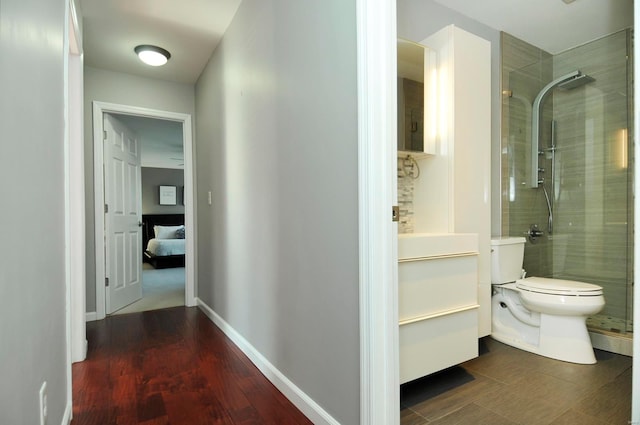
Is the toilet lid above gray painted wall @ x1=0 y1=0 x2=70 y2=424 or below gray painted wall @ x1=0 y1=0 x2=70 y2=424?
below

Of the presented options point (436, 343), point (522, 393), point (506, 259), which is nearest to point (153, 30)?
point (436, 343)

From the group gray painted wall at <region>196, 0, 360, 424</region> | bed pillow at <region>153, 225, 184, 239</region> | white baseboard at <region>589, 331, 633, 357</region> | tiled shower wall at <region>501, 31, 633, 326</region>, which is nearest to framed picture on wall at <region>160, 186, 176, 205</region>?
bed pillow at <region>153, 225, 184, 239</region>

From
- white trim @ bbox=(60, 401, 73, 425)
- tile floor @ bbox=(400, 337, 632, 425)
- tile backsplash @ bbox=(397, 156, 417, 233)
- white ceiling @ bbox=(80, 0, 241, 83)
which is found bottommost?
tile floor @ bbox=(400, 337, 632, 425)

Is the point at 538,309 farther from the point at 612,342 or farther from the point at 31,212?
the point at 31,212

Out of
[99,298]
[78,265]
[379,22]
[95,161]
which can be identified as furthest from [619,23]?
[99,298]

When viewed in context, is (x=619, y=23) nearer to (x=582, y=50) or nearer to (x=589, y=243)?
(x=582, y=50)

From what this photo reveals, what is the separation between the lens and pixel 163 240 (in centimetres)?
666

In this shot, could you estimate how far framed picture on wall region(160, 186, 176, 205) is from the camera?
329 inches

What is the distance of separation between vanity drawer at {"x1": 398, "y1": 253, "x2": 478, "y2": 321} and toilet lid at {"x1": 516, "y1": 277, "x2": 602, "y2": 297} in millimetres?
679

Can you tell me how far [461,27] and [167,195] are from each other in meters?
7.73

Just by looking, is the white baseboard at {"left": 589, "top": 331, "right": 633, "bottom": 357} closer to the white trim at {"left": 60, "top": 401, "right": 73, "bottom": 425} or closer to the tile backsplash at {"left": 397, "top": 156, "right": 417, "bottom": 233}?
the tile backsplash at {"left": 397, "top": 156, "right": 417, "bottom": 233}

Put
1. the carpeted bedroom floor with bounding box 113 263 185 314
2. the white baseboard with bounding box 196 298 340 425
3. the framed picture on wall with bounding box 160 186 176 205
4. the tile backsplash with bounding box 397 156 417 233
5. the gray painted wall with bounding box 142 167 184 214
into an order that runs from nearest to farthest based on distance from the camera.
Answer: the white baseboard with bounding box 196 298 340 425
the tile backsplash with bounding box 397 156 417 233
the carpeted bedroom floor with bounding box 113 263 185 314
the gray painted wall with bounding box 142 167 184 214
the framed picture on wall with bounding box 160 186 176 205

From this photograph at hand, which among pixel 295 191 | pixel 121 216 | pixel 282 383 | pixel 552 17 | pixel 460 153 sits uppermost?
pixel 552 17

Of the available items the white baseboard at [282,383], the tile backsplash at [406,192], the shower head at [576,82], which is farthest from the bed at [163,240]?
the shower head at [576,82]
